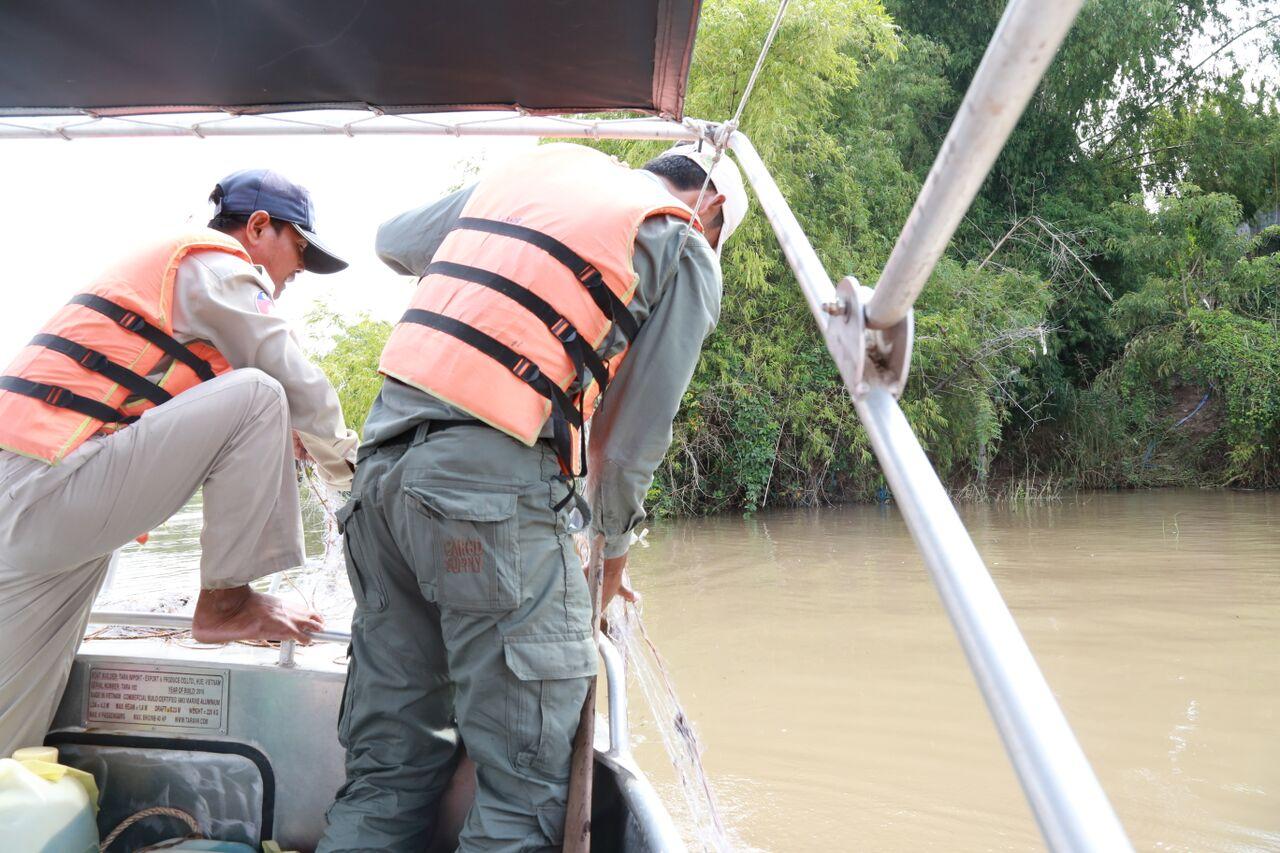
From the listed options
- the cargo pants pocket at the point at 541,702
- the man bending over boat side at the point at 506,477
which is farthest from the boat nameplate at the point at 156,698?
the cargo pants pocket at the point at 541,702

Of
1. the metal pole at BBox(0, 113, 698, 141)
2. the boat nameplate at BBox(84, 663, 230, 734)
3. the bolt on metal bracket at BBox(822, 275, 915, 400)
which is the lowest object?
the boat nameplate at BBox(84, 663, 230, 734)

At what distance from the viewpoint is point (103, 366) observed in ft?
6.33

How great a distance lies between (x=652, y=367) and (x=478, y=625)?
1.76ft

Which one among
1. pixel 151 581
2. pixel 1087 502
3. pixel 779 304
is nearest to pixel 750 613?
pixel 151 581

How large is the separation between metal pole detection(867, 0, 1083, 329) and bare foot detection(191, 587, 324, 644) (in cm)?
148

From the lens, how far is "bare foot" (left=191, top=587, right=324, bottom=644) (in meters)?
2.01

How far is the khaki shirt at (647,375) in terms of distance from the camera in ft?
5.98

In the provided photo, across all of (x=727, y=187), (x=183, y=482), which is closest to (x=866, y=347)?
(x=727, y=187)

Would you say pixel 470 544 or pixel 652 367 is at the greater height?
pixel 652 367

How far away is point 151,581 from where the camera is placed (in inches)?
293

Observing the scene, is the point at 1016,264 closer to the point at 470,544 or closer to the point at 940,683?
the point at 940,683

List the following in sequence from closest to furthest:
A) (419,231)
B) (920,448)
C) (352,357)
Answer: (920,448) → (419,231) → (352,357)

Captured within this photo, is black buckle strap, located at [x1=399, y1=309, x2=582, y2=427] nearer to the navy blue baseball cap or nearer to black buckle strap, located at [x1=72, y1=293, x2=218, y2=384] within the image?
black buckle strap, located at [x1=72, y1=293, x2=218, y2=384]

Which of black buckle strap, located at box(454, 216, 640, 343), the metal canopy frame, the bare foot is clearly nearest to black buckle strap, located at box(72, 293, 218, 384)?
the bare foot
